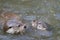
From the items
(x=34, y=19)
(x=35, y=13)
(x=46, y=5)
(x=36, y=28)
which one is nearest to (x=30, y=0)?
(x=46, y=5)

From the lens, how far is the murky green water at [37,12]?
602cm

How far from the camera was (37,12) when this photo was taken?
7.35m

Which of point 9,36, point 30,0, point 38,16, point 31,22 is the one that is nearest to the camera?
point 9,36

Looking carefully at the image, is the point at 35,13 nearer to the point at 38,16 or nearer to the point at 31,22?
the point at 38,16

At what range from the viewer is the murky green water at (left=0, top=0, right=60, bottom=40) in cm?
602

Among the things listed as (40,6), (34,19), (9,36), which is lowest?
(9,36)

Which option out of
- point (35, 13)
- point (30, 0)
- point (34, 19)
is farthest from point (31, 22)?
point (30, 0)

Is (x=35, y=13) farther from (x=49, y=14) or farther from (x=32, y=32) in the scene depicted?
(x=32, y=32)

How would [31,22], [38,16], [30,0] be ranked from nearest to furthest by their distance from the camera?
[31,22] → [38,16] → [30,0]

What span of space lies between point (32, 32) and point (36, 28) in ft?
0.42

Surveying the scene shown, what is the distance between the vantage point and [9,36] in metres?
6.00

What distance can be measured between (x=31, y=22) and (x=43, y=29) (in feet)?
1.45

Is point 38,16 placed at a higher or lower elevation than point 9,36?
higher

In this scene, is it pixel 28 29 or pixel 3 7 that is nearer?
pixel 28 29
